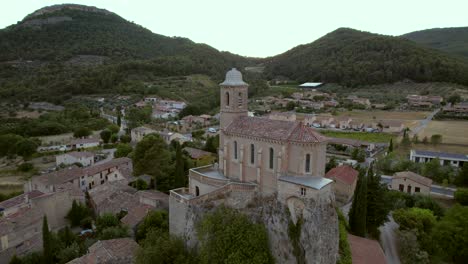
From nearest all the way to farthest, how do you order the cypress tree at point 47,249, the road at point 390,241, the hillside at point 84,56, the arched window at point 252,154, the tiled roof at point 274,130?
the tiled roof at point 274,130 < the arched window at point 252,154 < the cypress tree at point 47,249 < the road at point 390,241 < the hillside at point 84,56

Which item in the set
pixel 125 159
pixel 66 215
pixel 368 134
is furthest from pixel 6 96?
pixel 368 134

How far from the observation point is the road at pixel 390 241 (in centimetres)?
3416

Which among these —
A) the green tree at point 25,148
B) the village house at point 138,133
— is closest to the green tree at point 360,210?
the village house at point 138,133

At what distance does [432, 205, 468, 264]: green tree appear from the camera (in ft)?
108

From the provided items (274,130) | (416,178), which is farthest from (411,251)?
(416,178)

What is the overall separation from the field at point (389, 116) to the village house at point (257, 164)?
246ft

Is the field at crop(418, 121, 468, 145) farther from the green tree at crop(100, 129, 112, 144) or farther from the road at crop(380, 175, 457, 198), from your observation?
the green tree at crop(100, 129, 112, 144)

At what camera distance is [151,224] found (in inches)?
1332

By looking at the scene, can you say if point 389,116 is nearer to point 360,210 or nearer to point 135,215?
point 360,210

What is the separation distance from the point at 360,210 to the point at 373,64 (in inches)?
5191

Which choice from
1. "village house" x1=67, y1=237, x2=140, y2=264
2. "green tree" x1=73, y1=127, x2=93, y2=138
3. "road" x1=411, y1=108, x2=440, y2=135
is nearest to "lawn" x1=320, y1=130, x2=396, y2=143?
"road" x1=411, y1=108, x2=440, y2=135

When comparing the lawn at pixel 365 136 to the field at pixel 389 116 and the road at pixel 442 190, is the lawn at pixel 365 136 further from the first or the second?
the road at pixel 442 190

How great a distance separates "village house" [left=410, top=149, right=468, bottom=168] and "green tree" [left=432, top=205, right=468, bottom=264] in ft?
90.0

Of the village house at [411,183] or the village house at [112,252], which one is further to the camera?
the village house at [411,183]
